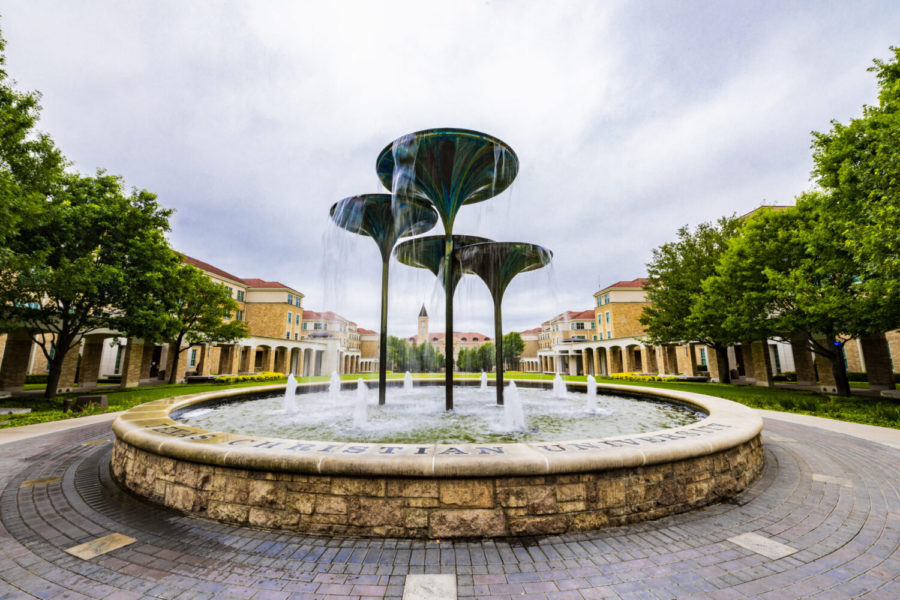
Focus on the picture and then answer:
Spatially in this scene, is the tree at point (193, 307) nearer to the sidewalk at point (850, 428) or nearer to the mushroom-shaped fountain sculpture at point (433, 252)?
the mushroom-shaped fountain sculpture at point (433, 252)

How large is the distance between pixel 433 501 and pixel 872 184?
18.9 meters

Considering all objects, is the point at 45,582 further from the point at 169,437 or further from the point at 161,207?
the point at 161,207

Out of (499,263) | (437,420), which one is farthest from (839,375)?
(437,420)

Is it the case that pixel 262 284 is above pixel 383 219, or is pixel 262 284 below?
above

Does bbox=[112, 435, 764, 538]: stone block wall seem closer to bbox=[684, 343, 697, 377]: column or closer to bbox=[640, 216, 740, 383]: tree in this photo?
bbox=[640, 216, 740, 383]: tree

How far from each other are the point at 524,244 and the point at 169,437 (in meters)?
9.39

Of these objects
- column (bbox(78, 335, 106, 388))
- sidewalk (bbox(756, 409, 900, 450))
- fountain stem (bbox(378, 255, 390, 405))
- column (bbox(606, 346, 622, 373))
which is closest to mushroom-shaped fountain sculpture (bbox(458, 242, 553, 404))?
fountain stem (bbox(378, 255, 390, 405))

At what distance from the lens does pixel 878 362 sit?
67.5ft

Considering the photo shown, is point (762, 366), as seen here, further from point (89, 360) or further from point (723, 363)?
point (89, 360)

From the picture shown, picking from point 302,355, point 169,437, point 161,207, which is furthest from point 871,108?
point 302,355

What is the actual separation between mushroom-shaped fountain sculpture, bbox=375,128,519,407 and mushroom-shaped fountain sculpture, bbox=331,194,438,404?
55 centimetres

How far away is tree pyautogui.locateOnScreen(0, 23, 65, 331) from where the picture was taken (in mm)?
10953

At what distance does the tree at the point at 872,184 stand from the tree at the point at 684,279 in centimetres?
1116

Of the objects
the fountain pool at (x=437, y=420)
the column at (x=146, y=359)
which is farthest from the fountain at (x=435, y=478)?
the column at (x=146, y=359)
